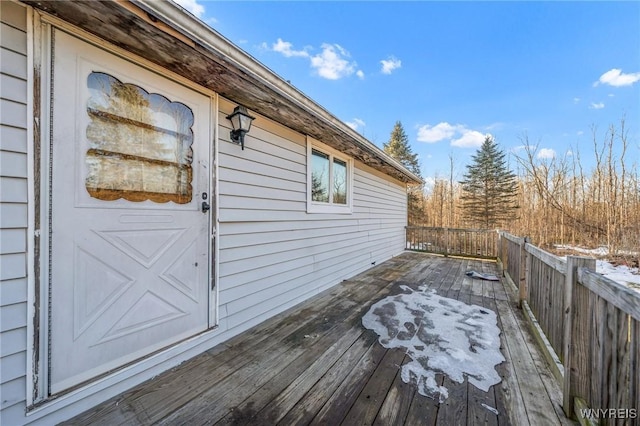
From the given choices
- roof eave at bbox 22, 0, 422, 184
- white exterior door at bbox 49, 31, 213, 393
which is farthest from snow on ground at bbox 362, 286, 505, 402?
roof eave at bbox 22, 0, 422, 184

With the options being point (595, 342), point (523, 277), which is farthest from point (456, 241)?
point (595, 342)

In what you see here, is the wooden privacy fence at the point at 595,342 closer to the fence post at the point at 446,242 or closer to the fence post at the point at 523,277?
the fence post at the point at 523,277

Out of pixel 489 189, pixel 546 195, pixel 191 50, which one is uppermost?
pixel 489 189

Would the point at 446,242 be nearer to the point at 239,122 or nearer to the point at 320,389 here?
the point at 320,389

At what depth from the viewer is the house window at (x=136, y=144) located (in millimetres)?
1643

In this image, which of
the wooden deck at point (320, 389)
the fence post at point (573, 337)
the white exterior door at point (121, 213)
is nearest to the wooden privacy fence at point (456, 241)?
the wooden deck at point (320, 389)

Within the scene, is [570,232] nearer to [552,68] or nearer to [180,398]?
[552,68]

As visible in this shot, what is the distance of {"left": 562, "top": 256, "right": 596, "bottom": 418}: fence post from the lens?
4.85 feet

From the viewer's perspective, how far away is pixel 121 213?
5.74 feet

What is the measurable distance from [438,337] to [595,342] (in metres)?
1.30

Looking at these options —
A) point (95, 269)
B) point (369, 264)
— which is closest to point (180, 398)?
point (95, 269)

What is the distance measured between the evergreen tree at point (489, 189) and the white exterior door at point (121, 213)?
17927mm

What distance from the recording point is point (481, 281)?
468 cm

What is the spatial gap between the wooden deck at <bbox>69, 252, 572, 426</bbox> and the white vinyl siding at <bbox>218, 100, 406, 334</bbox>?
1.52 feet
